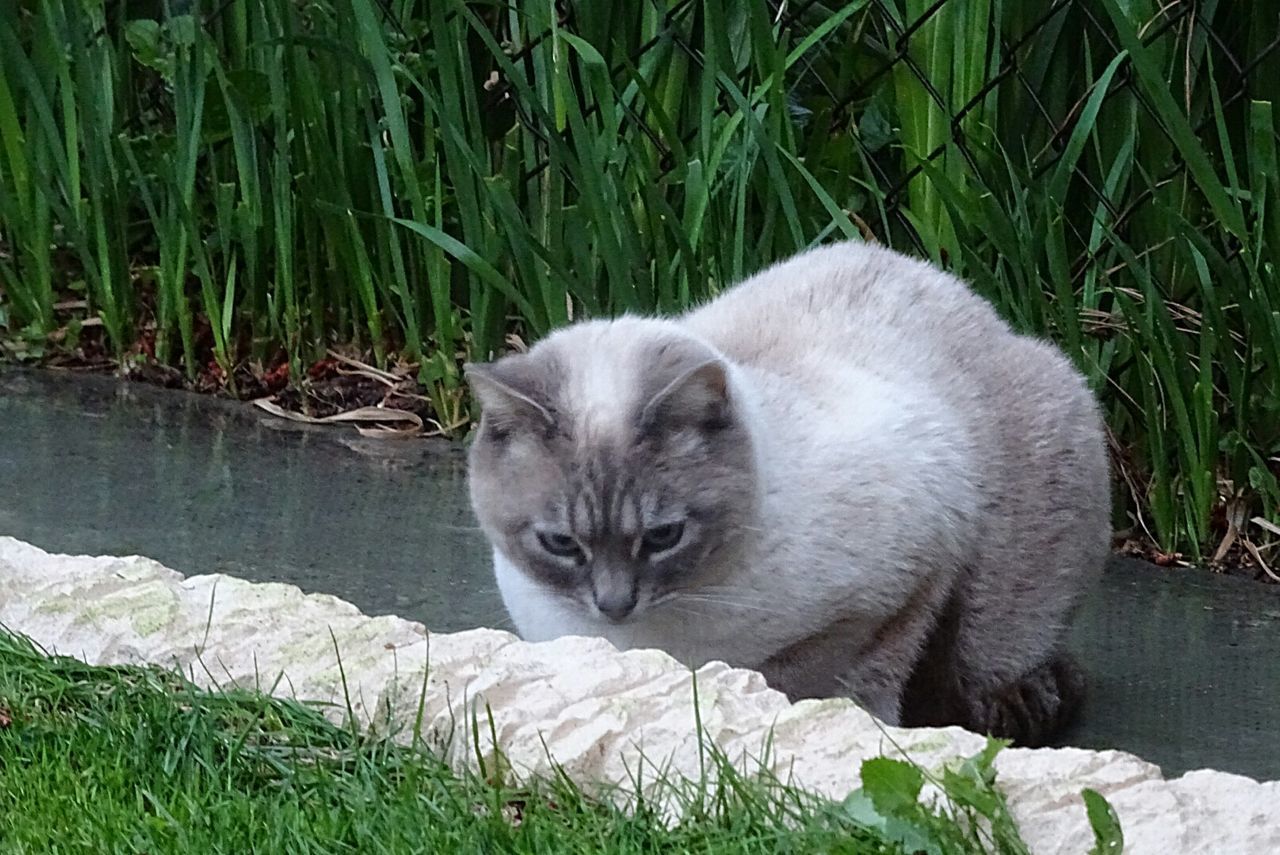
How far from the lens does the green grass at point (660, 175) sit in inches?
116

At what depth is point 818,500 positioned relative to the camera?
2.30 m

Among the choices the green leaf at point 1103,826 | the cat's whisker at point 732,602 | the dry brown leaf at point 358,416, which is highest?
the green leaf at point 1103,826

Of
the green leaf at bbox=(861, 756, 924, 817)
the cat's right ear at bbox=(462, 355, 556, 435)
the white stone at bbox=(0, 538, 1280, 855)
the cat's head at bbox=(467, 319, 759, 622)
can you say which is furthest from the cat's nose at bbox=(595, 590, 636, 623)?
the green leaf at bbox=(861, 756, 924, 817)

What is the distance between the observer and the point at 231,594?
224 cm

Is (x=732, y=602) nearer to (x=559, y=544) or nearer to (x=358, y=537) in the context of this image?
(x=559, y=544)

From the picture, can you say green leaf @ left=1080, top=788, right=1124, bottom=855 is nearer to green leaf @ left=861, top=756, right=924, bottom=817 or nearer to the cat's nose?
green leaf @ left=861, top=756, right=924, bottom=817

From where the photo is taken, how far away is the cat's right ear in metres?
2.25

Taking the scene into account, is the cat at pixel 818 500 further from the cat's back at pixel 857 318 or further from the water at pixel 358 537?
the water at pixel 358 537

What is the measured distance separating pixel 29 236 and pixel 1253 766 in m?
2.69

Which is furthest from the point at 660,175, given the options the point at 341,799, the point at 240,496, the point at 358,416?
the point at 341,799

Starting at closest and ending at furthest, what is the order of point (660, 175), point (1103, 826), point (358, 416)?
point (1103, 826), point (660, 175), point (358, 416)

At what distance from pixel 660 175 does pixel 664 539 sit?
1.18 meters

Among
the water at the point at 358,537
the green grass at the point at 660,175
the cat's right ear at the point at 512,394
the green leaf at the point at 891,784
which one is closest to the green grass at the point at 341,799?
the green leaf at the point at 891,784

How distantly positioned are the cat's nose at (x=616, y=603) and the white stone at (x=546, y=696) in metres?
0.13
